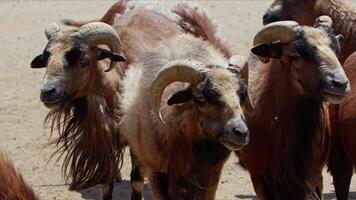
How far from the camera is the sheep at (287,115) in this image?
29.0 feet

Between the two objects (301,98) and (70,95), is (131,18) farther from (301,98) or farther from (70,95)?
(301,98)

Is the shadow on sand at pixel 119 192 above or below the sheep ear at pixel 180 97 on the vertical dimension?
below

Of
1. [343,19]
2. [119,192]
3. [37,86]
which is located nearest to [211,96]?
[343,19]

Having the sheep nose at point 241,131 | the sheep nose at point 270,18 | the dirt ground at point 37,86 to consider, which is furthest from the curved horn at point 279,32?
the dirt ground at point 37,86

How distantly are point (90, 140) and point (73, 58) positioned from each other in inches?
39.9

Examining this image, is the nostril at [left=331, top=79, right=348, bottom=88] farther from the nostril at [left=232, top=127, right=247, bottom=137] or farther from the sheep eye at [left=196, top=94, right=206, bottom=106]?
the sheep eye at [left=196, top=94, right=206, bottom=106]

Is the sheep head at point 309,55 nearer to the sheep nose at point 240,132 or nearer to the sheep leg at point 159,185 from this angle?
the sheep nose at point 240,132

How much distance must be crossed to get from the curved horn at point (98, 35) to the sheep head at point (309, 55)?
153 centimetres

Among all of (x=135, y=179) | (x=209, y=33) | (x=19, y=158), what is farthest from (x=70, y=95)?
(x=19, y=158)

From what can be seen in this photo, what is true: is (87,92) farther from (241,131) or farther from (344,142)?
(344,142)

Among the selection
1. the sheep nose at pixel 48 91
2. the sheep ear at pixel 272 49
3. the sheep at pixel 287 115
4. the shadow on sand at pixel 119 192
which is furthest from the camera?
the shadow on sand at pixel 119 192

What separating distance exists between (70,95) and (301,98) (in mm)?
2329

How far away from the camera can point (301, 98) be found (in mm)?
8984

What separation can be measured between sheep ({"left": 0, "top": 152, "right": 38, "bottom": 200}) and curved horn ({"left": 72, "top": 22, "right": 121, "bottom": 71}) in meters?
2.97
